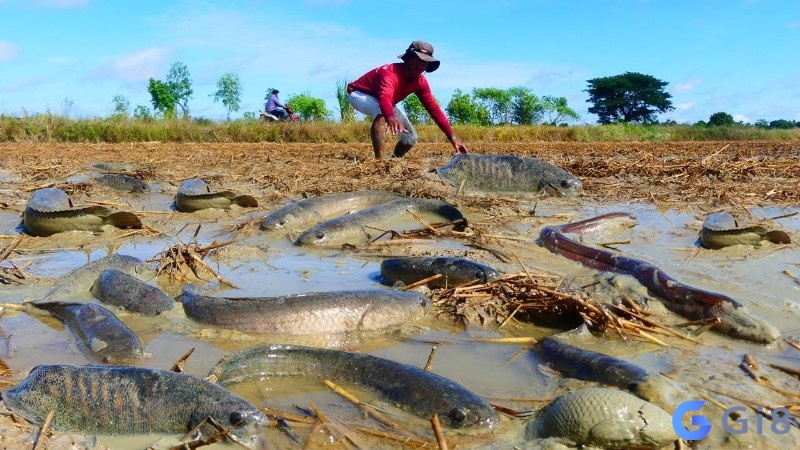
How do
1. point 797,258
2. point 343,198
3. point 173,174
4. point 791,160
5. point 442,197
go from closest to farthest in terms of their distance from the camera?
point 797,258, point 343,198, point 442,197, point 173,174, point 791,160

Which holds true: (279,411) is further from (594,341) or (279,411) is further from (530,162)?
(530,162)

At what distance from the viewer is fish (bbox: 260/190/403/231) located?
736 cm

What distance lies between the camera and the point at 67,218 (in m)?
7.08

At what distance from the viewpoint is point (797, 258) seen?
573 cm

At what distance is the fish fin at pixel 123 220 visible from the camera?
7301 mm

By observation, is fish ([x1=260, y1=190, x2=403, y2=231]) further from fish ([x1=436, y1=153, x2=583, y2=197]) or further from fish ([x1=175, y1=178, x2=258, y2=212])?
fish ([x1=436, y1=153, x2=583, y2=197])

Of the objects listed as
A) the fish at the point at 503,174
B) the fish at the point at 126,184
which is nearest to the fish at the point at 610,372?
the fish at the point at 503,174

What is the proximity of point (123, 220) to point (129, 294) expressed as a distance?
10.1 ft

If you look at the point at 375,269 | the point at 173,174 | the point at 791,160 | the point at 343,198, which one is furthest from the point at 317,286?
the point at 791,160

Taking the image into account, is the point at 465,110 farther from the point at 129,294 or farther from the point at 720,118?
the point at 129,294

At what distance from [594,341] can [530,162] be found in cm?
665

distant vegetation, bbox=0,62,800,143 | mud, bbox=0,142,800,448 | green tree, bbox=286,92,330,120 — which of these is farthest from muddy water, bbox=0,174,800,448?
green tree, bbox=286,92,330,120

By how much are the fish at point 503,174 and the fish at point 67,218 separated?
184 inches

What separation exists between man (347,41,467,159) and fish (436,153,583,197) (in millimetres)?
648
